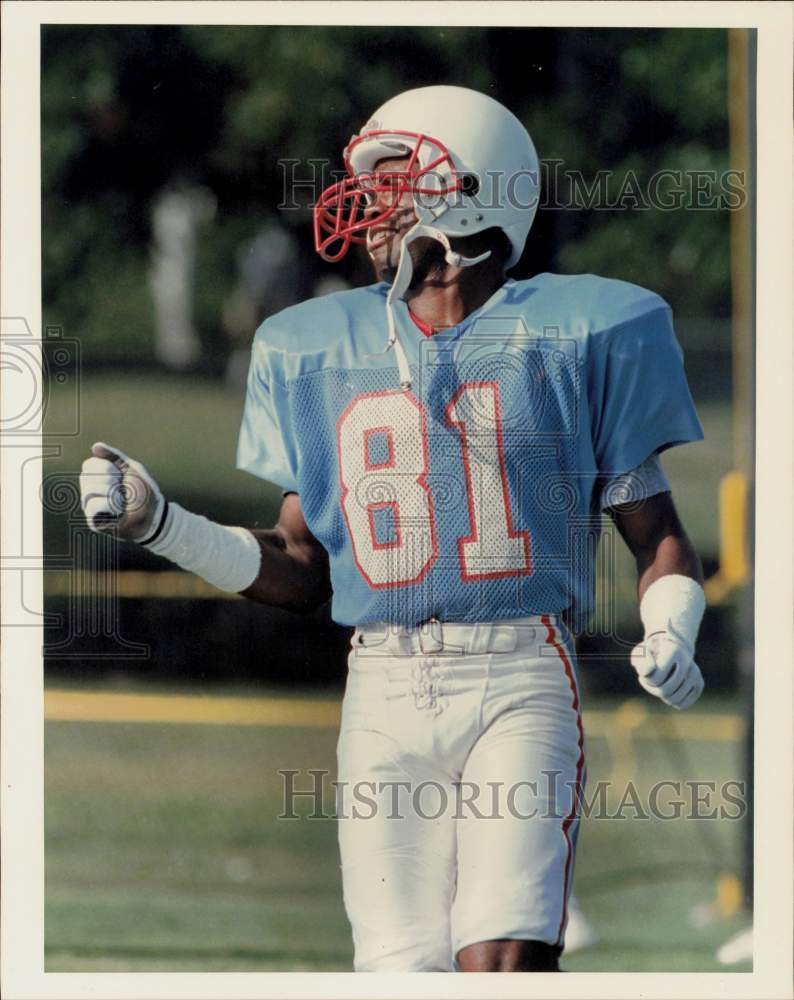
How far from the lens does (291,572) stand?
3912 millimetres

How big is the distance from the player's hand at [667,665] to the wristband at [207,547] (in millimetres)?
869

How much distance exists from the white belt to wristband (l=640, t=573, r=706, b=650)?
0.20 metres

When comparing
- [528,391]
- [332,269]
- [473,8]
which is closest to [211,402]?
[332,269]

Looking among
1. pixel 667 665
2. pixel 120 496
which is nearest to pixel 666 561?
pixel 667 665

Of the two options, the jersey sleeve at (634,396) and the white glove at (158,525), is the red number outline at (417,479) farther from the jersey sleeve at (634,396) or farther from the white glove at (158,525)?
the jersey sleeve at (634,396)

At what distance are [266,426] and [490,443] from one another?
0.51 m

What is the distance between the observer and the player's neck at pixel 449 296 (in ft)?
12.5

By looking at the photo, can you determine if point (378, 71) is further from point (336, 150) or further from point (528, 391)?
point (528, 391)

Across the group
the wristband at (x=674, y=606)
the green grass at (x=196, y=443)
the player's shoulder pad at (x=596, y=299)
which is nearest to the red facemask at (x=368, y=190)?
the player's shoulder pad at (x=596, y=299)

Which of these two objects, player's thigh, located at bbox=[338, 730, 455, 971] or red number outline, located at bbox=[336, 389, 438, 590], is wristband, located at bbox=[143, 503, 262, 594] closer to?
red number outline, located at bbox=[336, 389, 438, 590]

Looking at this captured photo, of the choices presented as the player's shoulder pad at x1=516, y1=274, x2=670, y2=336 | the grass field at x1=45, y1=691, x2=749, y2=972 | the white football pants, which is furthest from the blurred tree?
the grass field at x1=45, y1=691, x2=749, y2=972

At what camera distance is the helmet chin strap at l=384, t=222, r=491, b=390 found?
12.4ft

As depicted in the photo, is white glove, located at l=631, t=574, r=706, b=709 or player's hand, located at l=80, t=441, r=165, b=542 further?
player's hand, located at l=80, t=441, r=165, b=542

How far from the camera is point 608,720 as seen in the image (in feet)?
13.1
